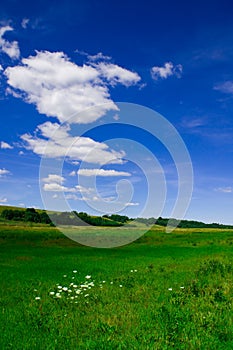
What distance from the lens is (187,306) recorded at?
9.90 metres

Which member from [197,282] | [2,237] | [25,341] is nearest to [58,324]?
[25,341]

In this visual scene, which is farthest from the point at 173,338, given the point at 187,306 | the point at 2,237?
the point at 2,237

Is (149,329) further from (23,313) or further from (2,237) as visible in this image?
(2,237)

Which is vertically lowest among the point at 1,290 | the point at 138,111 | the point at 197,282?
the point at 1,290

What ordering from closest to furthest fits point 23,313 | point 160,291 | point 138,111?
point 23,313 < point 160,291 < point 138,111

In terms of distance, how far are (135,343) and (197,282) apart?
600cm

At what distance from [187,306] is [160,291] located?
2662 millimetres

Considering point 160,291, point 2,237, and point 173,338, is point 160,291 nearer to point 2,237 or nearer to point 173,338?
point 173,338

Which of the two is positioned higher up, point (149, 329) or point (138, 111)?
point (138, 111)

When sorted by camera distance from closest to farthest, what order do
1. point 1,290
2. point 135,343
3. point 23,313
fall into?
point 135,343, point 23,313, point 1,290

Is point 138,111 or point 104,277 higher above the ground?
point 138,111

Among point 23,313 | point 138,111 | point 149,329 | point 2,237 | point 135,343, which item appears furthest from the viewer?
point 2,237

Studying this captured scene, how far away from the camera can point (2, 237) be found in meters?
57.2

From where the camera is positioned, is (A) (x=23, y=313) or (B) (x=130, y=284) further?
(B) (x=130, y=284)
